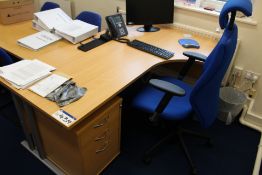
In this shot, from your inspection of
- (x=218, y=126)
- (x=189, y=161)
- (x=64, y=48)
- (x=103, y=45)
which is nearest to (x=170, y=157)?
(x=189, y=161)

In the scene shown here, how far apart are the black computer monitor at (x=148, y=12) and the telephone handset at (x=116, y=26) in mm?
214

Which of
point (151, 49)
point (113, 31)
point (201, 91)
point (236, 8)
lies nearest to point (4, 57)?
point (113, 31)

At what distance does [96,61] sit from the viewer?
173cm

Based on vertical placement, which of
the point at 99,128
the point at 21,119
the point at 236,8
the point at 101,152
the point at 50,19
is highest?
the point at 236,8

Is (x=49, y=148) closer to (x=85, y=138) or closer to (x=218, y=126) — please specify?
(x=85, y=138)

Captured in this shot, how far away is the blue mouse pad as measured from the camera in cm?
200

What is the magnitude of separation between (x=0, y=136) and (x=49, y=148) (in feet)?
2.13

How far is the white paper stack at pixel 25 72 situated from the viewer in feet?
4.62

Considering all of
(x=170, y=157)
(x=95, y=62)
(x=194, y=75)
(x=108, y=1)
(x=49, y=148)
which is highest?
(x=108, y=1)

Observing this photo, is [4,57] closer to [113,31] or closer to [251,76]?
[113,31]

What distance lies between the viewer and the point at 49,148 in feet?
5.60

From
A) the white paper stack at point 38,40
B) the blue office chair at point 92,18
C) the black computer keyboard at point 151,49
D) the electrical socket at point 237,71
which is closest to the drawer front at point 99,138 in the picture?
the black computer keyboard at point 151,49

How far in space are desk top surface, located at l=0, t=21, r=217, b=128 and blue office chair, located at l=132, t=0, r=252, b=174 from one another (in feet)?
0.71

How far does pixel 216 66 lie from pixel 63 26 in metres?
1.50
